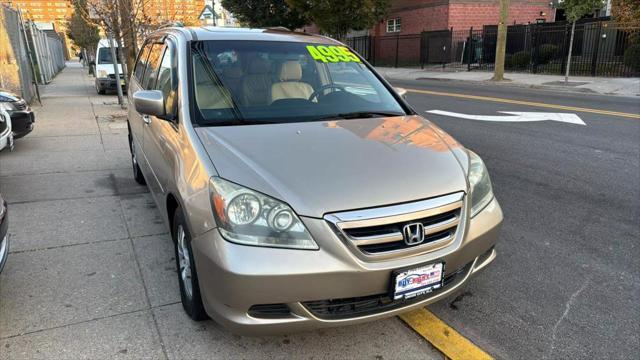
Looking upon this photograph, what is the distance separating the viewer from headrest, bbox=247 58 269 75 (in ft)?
11.3

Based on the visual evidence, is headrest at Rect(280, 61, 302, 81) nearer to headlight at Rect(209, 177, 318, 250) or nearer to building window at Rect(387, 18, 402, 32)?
headlight at Rect(209, 177, 318, 250)

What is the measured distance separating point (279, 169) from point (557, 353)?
1839 millimetres

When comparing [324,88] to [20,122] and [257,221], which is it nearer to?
[257,221]

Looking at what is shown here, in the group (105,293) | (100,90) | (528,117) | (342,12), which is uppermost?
(342,12)

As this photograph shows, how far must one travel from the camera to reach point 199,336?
2.75 meters

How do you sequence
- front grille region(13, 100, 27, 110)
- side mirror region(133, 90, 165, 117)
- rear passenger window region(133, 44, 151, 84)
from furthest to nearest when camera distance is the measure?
front grille region(13, 100, 27, 110)
rear passenger window region(133, 44, 151, 84)
side mirror region(133, 90, 165, 117)

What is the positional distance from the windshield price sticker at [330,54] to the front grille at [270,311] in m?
2.17

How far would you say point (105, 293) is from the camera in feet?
10.5

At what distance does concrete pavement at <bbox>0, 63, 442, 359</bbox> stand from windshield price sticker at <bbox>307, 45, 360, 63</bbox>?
1942 mm

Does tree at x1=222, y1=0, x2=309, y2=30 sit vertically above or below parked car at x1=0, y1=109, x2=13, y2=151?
above

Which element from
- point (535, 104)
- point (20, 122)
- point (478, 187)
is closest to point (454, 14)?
point (535, 104)

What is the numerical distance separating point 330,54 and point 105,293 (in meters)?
2.43

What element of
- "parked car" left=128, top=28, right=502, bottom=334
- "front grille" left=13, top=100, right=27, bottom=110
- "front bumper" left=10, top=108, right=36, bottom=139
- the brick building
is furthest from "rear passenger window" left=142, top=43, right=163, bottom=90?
the brick building

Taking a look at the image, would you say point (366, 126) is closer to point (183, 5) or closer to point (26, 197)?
point (26, 197)
